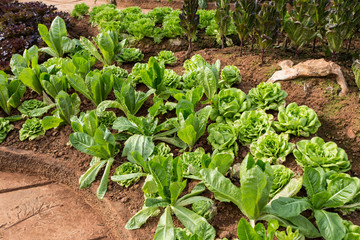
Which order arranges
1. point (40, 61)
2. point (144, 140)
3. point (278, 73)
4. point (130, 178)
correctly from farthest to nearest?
point (40, 61) < point (278, 73) < point (144, 140) < point (130, 178)

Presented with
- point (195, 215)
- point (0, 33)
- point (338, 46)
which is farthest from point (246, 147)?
point (0, 33)

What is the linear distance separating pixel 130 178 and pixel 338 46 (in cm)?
271

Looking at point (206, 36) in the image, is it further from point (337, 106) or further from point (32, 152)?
point (32, 152)

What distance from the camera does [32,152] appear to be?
326 cm

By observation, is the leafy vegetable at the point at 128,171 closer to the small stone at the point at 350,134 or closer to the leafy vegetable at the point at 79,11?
the small stone at the point at 350,134

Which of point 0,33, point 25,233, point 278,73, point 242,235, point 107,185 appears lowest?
point 25,233

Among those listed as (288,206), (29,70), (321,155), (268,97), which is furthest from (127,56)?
(288,206)

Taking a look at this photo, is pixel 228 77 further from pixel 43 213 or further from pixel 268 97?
pixel 43 213

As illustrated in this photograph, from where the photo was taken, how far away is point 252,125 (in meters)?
2.95

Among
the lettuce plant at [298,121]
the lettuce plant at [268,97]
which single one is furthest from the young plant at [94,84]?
the lettuce plant at [298,121]

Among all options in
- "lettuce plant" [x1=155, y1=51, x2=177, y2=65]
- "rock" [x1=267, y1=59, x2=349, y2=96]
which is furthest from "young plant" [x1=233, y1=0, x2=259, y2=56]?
"lettuce plant" [x1=155, y1=51, x2=177, y2=65]

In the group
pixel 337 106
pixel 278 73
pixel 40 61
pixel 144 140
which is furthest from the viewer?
pixel 40 61

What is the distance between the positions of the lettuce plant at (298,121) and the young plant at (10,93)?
273 cm

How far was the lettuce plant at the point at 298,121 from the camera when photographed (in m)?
2.83
